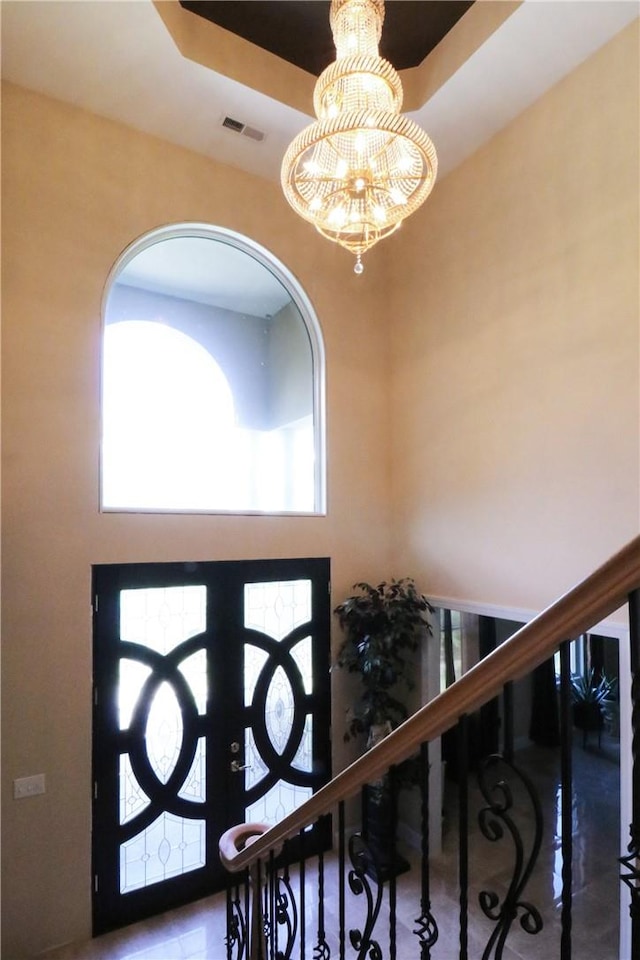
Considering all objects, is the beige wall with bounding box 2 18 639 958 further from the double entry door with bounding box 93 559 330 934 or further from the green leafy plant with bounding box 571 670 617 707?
the green leafy plant with bounding box 571 670 617 707

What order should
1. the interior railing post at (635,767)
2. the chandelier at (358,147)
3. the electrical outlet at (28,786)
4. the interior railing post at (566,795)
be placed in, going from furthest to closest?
1. the electrical outlet at (28,786)
2. the chandelier at (358,147)
3. the interior railing post at (566,795)
4. the interior railing post at (635,767)

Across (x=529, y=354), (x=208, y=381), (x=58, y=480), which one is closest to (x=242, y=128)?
(x=208, y=381)

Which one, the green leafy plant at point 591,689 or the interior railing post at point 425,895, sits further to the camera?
the green leafy plant at point 591,689

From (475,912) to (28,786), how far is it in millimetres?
2948

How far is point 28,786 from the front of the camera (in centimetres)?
315

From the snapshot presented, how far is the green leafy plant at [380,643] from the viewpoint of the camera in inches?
157

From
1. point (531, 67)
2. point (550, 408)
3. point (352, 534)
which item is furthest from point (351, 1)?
point (352, 534)

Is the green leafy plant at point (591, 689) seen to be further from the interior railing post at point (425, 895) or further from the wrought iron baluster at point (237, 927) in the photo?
the interior railing post at point (425, 895)

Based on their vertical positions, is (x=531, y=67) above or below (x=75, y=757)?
above

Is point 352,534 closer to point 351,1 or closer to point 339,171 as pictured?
point 339,171

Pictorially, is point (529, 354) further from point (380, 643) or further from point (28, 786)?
point (28, 786)

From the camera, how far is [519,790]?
17.7 ft

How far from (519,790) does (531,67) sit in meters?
6.14

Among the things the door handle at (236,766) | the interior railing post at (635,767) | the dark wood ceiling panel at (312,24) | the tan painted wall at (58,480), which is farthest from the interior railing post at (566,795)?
the dark wood ceiling panel at (312,24)
